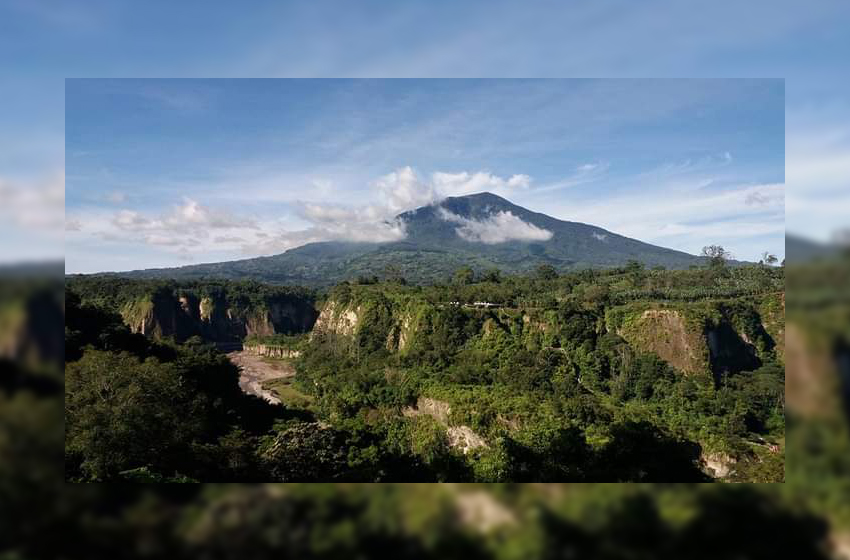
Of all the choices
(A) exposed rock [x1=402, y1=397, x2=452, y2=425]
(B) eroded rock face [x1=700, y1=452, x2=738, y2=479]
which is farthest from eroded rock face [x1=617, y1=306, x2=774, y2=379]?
(A) exposed rock [x1=402, y1=397, x2=452, y2=425]

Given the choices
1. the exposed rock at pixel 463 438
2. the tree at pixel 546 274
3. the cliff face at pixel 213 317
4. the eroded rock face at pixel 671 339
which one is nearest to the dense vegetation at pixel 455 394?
the exposed rock at pixel 463 438

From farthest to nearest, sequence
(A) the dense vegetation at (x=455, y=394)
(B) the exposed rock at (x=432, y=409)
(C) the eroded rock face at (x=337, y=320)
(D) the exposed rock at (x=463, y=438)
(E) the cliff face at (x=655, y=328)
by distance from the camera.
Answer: (C) the eroded rock face at (x=337, y=320) → (E) the cliff face at (x=655, y=328) → (B) the exposed rock at (x=432, y=409) → (D) the exposed rock at (x=463, y=438) → (A) the dense vegetation at (x=455, y=394)

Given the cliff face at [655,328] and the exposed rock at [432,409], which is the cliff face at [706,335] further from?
the exposed rock at [432,409]

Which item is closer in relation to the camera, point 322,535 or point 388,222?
point 322,535

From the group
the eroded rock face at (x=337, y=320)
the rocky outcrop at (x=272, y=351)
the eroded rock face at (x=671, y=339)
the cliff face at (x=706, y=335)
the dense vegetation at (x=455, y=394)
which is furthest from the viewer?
the rocky outcrop at (x=272, y=351)

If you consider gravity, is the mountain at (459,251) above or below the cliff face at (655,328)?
above

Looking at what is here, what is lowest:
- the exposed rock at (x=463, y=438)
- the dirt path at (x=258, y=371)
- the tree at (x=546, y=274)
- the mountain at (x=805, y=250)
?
the dirt path at (x=258, y=371)

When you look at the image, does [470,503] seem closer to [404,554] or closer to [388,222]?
[404,554]

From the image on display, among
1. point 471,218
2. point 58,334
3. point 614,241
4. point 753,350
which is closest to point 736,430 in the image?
point 753,350
